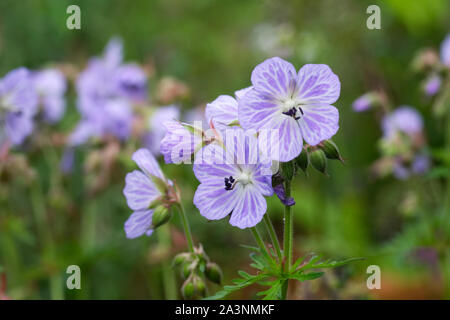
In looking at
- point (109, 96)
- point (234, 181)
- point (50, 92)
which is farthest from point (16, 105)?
point (234, 181)

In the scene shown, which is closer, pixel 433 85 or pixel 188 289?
pixel 188 289

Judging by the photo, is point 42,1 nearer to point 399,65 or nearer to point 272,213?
point 272,213

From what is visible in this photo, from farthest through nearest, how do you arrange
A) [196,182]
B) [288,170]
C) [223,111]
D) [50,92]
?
1. [196,182]
2. [50,92]
3. [223,111]
4. [288,170]

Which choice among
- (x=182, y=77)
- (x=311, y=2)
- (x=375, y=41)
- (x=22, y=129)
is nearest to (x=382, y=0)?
(x=375, y=41)

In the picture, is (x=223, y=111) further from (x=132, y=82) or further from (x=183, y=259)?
(x=132, y=82)

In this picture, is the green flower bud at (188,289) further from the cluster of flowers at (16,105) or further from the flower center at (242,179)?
the cluster of flowers at (16,105)
